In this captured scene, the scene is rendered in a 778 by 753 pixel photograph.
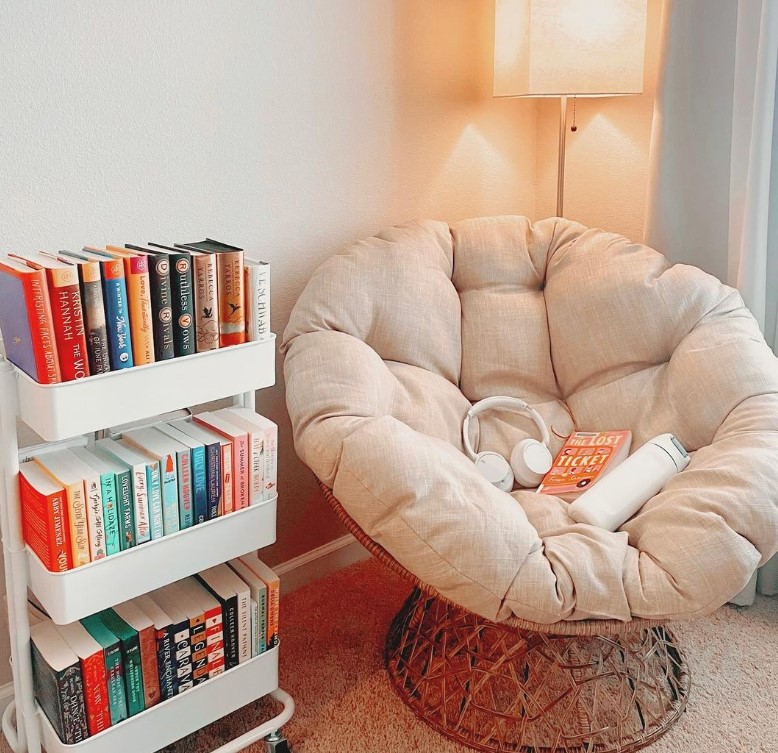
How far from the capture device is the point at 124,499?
1.22 metres

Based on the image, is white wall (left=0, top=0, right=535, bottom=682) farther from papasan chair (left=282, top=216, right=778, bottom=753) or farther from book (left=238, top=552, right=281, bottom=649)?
book (left=238, top=552, right=281, bottom=649)

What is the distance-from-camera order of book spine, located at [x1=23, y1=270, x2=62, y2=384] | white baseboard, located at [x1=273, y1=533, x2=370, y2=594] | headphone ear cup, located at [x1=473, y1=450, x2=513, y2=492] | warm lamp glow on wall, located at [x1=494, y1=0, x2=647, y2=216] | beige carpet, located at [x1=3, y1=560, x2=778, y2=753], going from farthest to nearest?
1. white baseboard, located at [x1=273, y1=533, x2=370, y2=594]
2. warm lamp glow on wall, located at [x1=494, y1=0, x2=647, y2=216]
3. headphone ear cup, located at [x1=473, y1=450, x2=513, y2=492]
4. beige carpet, located at [x1=3, y1=560, x2=778, y2=753]
5. book spine, located at [x1=23, y1=270, x2=62, y2=384]

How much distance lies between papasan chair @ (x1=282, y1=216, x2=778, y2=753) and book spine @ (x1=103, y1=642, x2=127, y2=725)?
1.42 feet

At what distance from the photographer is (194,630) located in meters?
1.35

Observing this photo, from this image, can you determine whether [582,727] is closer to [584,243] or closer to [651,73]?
[584,243]

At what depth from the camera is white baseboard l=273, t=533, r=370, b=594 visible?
2.03m

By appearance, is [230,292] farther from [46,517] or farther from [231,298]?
[46,517]

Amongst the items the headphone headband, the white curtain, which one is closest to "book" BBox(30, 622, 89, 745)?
the headphone headband

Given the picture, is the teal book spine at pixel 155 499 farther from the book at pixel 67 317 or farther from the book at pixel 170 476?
the book at pixel 67 317

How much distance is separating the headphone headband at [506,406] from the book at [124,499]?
751 millimetres

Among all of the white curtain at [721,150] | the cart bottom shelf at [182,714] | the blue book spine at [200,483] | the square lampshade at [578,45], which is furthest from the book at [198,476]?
the white curtain at [721,150]

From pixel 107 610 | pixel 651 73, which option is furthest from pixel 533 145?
pixel 107 610

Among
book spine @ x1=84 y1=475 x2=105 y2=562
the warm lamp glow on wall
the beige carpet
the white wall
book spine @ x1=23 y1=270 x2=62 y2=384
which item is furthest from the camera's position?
the warm lamp glow on wall

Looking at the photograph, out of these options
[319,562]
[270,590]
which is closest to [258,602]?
[270,590]
